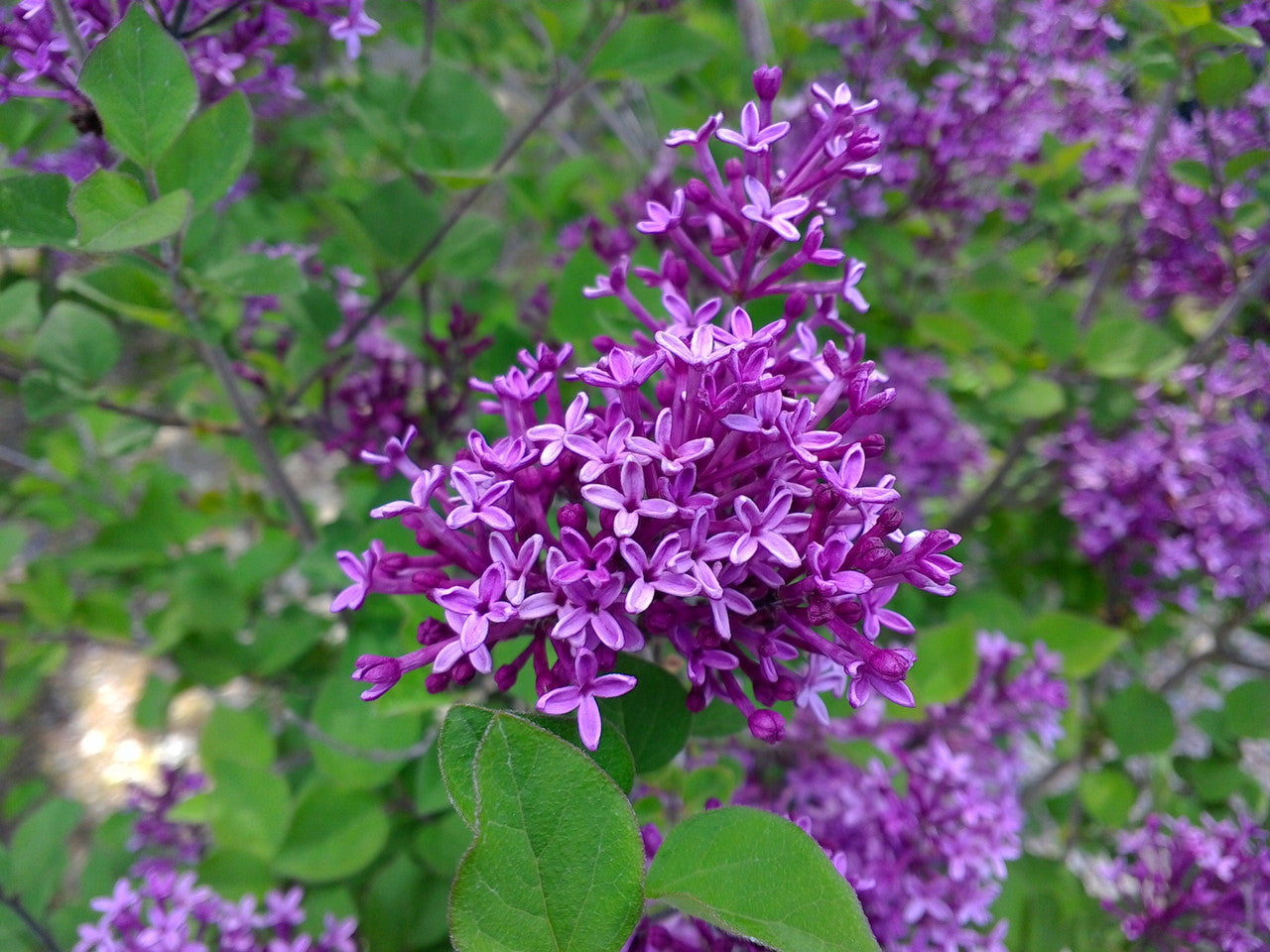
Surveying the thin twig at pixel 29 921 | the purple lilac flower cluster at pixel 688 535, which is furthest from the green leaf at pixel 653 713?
the thin twig at pixel 29 921

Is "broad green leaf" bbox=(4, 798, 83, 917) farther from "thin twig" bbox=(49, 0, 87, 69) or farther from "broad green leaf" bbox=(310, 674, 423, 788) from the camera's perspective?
"thin twig" bbox=(49, 0, 87, 69)

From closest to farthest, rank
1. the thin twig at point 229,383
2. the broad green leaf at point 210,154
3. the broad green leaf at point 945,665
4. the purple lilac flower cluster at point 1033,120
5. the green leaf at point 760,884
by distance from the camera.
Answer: the green leaf at point 760,884 < the broad green leaf at point 210,154 < the thin twig at point 229,383 < the broad green leaf at point 945,665 < the purple lilac flower cluster at point 1033,120

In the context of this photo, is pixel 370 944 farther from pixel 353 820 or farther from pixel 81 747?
pixel 81 747

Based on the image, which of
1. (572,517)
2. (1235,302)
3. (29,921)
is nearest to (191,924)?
(29,921)

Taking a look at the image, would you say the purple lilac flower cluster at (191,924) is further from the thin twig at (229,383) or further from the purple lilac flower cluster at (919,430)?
the purple lilac flower cluster at (919,430)

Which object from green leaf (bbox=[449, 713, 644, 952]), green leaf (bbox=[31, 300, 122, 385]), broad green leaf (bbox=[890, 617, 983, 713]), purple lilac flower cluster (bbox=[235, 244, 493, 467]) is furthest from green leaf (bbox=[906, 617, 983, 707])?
green leaf (bbox=[31, 300, 122, 385])

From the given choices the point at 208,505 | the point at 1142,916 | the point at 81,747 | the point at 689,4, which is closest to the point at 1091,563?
the point at 1142,916
